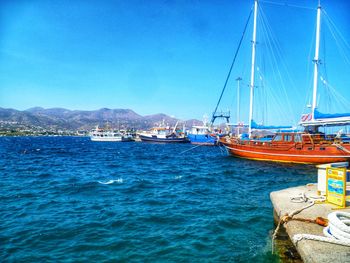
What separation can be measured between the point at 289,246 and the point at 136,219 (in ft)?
18.9

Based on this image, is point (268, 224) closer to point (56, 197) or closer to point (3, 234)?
point (3, 234)

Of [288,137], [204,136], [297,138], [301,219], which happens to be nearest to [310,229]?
[301,219]

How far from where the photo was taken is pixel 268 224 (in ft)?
30.9

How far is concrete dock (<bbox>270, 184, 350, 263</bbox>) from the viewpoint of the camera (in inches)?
181

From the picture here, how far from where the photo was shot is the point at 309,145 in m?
29.0

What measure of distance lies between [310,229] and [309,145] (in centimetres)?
2643

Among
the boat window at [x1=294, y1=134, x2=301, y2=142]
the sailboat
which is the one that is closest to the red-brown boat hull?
the sailboat

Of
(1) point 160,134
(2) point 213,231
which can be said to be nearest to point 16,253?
(2) point 213,231

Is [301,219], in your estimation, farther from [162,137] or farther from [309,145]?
[162,137]

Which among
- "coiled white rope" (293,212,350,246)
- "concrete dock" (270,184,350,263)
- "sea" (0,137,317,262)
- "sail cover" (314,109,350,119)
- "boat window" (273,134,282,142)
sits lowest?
"sea" (0,137,317,262)

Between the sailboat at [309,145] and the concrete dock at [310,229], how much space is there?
21640 mm

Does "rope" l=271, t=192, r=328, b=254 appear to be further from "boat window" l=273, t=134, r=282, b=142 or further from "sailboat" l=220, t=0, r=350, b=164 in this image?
"boat window" l=273, t=134, r=282, b=142

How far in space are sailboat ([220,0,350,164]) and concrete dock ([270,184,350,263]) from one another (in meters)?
21.6

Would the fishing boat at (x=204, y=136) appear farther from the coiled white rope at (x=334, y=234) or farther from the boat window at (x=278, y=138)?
the coiled white rope at (x=334, y=234)
